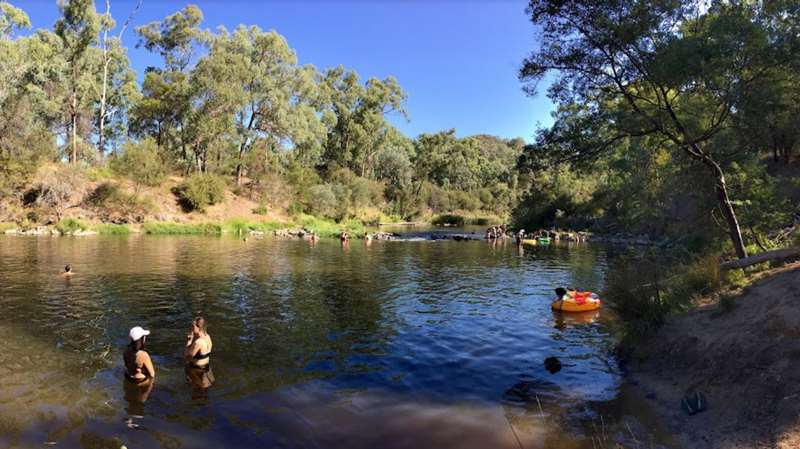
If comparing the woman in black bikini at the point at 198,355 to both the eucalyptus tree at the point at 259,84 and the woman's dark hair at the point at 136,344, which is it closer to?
the woman's dark hair at the point at 136,344

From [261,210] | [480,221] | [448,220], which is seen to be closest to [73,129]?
[261,210]

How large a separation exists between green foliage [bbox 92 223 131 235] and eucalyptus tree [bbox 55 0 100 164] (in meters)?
11.1

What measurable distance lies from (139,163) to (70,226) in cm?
1026

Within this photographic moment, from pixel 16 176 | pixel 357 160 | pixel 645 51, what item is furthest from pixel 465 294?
pixel 357 160

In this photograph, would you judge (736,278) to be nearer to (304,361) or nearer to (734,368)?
(734,368)

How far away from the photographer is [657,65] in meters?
13.1

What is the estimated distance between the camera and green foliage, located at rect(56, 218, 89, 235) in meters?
45.4

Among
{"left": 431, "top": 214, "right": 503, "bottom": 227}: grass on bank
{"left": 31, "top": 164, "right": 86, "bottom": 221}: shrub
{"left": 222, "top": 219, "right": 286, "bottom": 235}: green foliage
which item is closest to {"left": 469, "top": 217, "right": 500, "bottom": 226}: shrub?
{"left": 431, "top": 214, "right": 503, "bottom": 227}: grass on bank

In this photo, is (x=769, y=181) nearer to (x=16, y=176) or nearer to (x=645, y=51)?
(x=645, y=51)

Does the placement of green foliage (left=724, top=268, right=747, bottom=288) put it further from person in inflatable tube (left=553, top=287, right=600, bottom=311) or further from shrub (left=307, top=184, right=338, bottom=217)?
shrub (left=307, top=184, right=338, bottom=217)

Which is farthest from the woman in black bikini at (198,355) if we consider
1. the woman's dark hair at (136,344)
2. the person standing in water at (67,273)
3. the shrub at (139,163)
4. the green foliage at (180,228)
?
the shrub at (139,163)

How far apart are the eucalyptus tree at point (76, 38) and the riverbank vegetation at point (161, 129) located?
0.11 m

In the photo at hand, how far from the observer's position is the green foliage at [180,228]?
167ft

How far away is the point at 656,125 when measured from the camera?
14305 mm
